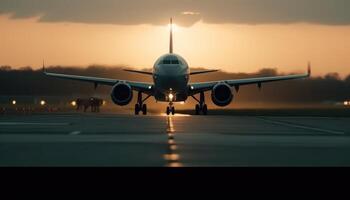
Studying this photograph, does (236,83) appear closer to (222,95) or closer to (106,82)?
(222,95)

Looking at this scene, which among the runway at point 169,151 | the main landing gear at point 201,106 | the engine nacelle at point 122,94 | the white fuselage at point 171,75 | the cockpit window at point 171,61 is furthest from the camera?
the main landing gear at point 201,106

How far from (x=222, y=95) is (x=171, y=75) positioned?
5073mm

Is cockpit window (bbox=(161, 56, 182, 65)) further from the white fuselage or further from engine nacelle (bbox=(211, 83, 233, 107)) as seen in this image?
engine nacelle (bbox=(211, 83, 233, 107))

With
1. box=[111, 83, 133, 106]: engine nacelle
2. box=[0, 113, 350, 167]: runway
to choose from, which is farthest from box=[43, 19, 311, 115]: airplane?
box=[0, 113, 350, 167]: runway

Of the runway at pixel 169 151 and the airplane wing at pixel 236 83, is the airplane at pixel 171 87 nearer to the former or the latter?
the airplane wing at pixel 236 83

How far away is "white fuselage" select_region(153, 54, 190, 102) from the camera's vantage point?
2263 inches

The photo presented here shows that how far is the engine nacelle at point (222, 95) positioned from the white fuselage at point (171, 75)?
2.33 metres

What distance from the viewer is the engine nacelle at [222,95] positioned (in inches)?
2357

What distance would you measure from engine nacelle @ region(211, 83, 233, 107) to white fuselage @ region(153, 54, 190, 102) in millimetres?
2330

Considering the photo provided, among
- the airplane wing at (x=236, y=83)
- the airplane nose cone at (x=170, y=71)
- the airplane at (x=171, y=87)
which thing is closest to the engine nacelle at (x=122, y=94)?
the airplane at (x=171, y=87)
